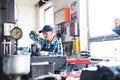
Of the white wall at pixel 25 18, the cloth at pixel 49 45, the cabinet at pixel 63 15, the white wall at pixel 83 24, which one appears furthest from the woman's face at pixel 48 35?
the white wall at pixel 25 18

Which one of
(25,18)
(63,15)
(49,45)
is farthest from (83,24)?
(25,18)

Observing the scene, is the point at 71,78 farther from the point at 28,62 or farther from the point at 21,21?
the point at 21,21

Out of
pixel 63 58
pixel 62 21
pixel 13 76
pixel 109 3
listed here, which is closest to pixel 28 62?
pixel 13 76

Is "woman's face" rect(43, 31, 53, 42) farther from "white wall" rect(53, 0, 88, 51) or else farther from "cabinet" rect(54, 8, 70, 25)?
"cabinet" rect(54, 8, 70, 25)

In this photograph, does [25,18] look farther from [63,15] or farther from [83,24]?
[83,24]

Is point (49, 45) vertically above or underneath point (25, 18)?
underneath

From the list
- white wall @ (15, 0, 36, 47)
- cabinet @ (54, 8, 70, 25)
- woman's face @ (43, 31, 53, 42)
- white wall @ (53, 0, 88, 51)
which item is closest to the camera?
woman's face @ (43, 31, 53, 42)

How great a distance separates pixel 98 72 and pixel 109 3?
314 centimetres

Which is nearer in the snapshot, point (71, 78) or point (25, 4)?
point (71, 78)

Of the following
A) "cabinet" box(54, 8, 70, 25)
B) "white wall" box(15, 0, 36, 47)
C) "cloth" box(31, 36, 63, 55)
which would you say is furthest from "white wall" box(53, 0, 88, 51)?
"white wall" box(15, 0, 36, 47)

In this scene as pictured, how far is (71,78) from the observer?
6.34 ft

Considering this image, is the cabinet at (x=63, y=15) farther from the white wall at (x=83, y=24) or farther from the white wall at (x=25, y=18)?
the white wall at (x=25, y=18)

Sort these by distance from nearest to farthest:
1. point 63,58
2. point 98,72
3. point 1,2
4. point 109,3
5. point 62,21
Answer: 1. point 98,72
2. point 63,58
3. point 1,2
4. point 109,3
5. point 62,21

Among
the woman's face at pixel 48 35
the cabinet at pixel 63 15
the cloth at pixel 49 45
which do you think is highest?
the cabinet at pixel 63 15
